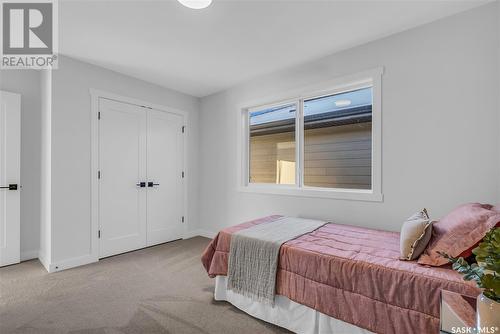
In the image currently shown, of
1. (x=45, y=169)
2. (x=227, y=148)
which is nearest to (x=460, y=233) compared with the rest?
(x=227, y=148)

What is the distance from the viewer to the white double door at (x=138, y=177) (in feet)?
10.8

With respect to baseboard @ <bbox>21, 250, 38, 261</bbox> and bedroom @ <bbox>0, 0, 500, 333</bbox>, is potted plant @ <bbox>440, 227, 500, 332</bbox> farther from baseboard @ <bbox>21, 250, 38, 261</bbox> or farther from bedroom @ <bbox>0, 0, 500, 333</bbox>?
baseboard @ <bbox>21, 250, 38, 261</bbox>

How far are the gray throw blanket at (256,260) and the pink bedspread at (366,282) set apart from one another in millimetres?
72

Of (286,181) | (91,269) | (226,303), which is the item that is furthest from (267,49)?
(91,269)

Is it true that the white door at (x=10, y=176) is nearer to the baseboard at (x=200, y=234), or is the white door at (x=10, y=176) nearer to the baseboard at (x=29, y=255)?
the baseboard at (x=29, y=255)

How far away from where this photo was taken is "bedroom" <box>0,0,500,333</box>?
197 cm

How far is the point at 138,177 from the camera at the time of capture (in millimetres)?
3629

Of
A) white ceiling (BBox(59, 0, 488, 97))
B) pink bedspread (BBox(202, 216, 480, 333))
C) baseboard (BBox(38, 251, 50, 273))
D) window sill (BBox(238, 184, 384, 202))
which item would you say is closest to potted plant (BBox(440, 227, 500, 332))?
pink bedspread (BBox(202, 216, 480, 333))

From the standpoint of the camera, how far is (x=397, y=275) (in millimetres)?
1449

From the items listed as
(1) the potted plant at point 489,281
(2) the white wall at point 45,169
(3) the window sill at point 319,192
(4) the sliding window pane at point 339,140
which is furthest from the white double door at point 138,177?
(1) the potted plant at point 489,281

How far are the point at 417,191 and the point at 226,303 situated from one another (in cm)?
207

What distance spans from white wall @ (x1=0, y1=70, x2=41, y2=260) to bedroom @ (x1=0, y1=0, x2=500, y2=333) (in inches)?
0.6

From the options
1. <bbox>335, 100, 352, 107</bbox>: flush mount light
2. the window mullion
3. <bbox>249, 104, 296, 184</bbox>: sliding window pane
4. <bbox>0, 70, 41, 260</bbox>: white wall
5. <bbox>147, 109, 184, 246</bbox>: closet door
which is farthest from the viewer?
<bbox>147, 109, 184, 246</bbox>: closet door

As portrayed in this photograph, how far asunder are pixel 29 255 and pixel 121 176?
1.51 m
